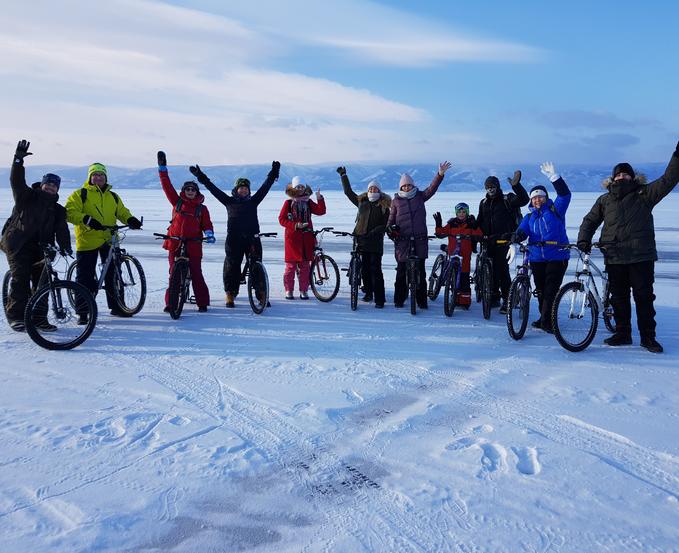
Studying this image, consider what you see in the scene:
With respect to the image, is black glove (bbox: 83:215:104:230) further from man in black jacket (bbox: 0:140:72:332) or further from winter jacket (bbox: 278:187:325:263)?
winter jacket (bbox: 278:187:325:263)

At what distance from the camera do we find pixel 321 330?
702 cm

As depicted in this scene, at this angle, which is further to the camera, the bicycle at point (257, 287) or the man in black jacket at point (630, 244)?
the bicycle at point (257, 287)

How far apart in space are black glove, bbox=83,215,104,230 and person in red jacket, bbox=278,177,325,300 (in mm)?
2664

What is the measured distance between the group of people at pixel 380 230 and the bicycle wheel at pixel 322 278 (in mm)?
133

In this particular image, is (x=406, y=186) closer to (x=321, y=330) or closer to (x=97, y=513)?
(x=321, y=330)

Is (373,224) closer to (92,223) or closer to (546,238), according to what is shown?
(546,238)

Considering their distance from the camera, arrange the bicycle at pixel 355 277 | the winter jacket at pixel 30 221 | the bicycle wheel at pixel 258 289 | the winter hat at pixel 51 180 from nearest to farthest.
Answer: the winter jacket at pixel 30 221 → the winter hat at pixel 51 180 → the bicycle wheel at pixel 258 289 → the bicycle at pixel 355 277

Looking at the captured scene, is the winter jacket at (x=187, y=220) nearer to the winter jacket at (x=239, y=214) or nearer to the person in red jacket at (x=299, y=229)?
the winter jacket at (x=239, y=214)

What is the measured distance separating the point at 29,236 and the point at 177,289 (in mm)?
1833

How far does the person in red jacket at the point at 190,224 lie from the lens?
25.4 ft

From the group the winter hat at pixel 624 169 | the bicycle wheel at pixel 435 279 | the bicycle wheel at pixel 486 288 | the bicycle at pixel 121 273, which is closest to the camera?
the winter hat at pixel 624 169

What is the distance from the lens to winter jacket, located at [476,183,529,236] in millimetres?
8258

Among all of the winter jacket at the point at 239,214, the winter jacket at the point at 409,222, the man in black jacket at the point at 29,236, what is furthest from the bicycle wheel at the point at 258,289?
the man in black jacket at the point at 29,236

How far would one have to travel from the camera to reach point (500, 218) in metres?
8.25
